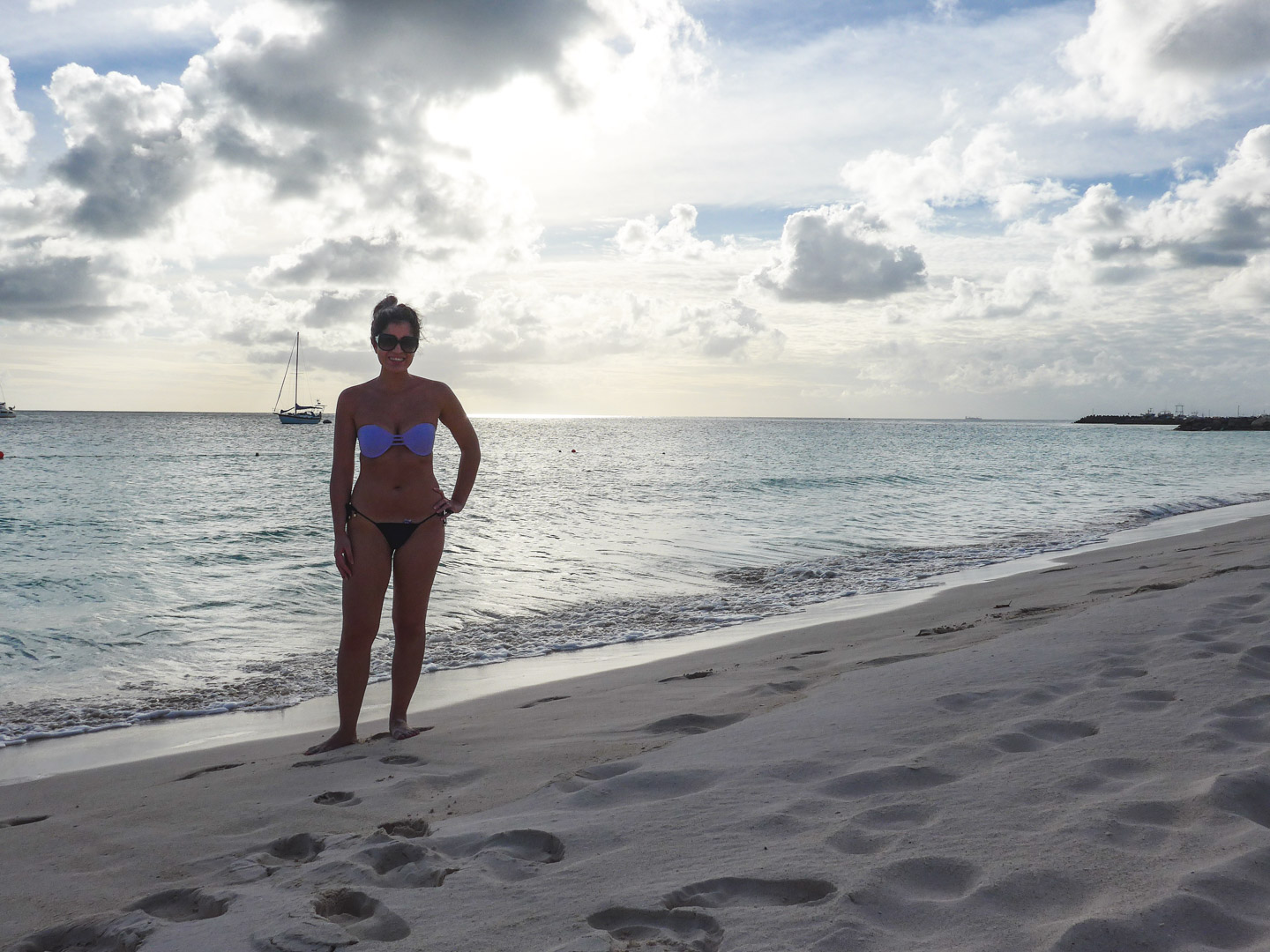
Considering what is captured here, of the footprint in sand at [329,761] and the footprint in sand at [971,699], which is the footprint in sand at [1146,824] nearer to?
the footprint in sand at [971,699]

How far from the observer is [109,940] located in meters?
2.33

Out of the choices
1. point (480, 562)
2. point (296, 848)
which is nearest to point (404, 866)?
point (296, 848)

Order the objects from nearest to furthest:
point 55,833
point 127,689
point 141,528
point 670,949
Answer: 1. point 670,949
2. point 55,833
3. point 127,689
4. point 141,528

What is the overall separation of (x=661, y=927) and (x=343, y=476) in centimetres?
303

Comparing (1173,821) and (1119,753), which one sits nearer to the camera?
(1173,821)

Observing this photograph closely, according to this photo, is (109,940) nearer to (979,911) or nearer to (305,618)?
(979,911)

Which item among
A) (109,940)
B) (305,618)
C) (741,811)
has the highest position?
(741,811)

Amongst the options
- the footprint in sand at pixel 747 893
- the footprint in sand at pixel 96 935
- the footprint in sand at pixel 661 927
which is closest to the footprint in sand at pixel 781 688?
the footprint in sand at pixel 747 893

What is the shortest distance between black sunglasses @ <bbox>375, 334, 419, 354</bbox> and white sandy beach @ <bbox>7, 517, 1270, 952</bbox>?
2.20m

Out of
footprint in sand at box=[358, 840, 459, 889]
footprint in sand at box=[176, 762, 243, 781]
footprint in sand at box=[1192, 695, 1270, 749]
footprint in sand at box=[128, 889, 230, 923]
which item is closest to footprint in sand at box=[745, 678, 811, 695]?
footprint in sand at box=[1192, 695, 1270, 749]

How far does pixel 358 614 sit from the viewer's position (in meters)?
4.43

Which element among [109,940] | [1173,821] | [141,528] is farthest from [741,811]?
[141,528]

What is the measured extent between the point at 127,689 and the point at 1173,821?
7435 mm

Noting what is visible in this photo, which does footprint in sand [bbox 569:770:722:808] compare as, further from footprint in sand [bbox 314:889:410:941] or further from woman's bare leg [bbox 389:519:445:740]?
woman's bare leg [bbox 389:519:445:740]
